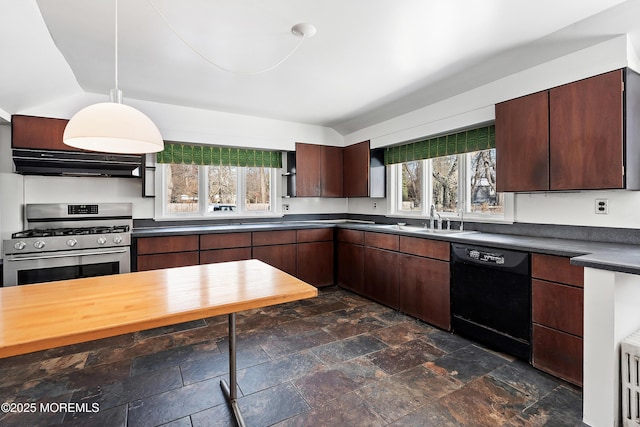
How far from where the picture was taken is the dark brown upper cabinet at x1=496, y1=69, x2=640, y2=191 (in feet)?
6.91

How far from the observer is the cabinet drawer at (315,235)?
429cm

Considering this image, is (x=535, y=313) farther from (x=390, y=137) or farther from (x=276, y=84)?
(x=276, y=84)

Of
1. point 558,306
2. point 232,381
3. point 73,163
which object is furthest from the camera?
point 73,163

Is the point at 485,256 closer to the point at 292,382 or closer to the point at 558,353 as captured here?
the point at 558,353

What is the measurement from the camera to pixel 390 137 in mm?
4180

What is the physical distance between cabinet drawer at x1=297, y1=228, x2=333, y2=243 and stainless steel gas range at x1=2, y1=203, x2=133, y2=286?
6.53 feet

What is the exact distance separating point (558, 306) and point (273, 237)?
296 cm

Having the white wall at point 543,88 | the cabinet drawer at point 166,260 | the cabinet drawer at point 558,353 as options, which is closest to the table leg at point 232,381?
the cabinet drawer at point 166,260

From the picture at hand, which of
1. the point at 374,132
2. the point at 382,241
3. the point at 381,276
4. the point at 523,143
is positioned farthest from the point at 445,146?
the point at 381,276

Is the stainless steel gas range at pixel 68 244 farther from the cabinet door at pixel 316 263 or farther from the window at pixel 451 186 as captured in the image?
the window at pixel 451 186

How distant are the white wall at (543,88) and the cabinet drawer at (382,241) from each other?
116 centimetres

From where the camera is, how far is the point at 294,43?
240 centimetres

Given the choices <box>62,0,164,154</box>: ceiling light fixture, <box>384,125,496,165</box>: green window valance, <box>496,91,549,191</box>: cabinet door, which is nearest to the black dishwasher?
<box>496,91,549,191</box>: cabinet door

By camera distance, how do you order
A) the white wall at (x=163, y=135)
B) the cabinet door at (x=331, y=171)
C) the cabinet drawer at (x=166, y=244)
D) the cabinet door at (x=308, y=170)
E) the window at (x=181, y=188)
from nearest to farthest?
the white wall at (x=163, y=135) → the cabinet drawer at (x=166, y=244) → the window at (x=181, y=188) → the cabinet door at (x=308, y=170) → the cabinet door at (x=331, y=171)
